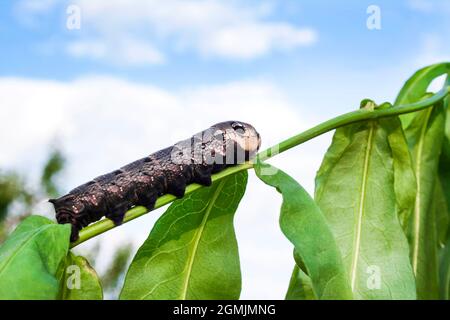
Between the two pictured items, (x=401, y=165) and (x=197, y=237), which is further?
(x=401, y=165)

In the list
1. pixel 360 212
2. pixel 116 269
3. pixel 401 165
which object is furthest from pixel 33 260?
pixel 116 269

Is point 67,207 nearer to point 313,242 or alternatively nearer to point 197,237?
point 197,237

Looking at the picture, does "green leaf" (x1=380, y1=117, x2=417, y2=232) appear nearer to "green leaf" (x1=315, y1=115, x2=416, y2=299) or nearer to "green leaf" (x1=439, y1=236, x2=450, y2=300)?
"green leaf" (x1=315, y1=115, x2=416, y2=299)

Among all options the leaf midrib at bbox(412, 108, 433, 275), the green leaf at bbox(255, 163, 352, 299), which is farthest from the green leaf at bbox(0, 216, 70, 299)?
the leaf midrib at bbox(412, 108, 433, 275)

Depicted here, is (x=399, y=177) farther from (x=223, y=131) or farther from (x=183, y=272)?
(x=183, y=272)
